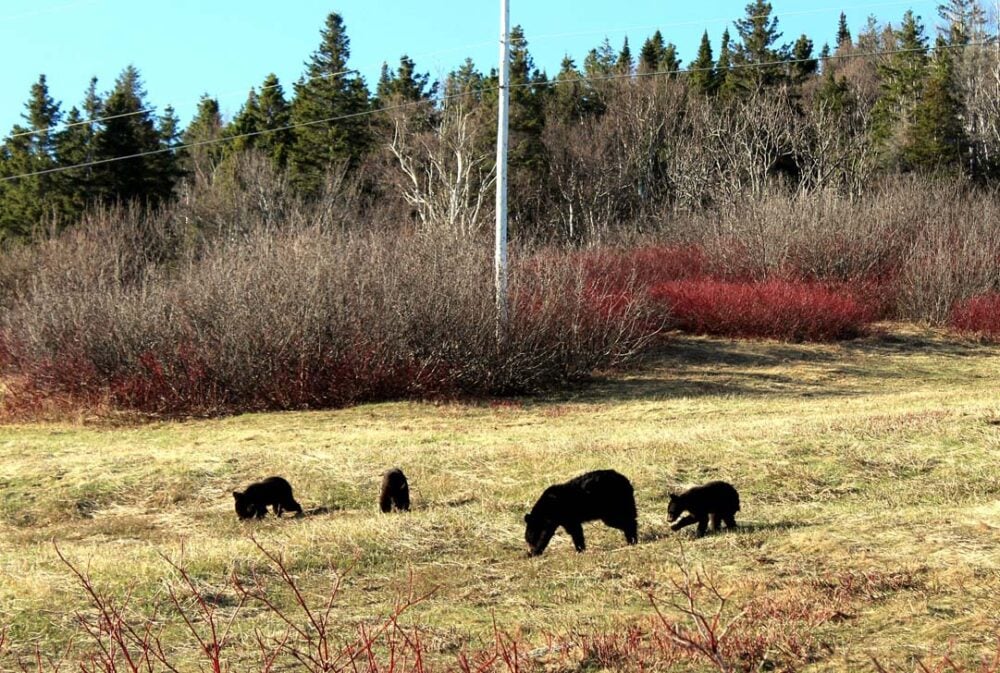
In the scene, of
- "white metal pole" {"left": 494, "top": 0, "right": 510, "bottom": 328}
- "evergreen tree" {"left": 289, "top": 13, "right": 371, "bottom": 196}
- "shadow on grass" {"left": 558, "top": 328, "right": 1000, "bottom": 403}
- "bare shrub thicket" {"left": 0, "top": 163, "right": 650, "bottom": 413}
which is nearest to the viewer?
"bare shrub thicket" {"left": 0, "top": 163, "right": 650, "bottom": 413}

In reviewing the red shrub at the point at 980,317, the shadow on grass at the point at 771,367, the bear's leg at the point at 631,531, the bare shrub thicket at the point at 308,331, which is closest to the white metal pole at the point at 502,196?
the bare shrub thicket at the point at 308,331

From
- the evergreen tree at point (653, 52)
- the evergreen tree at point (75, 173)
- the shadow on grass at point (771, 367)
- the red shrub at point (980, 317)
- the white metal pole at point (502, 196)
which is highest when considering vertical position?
the evergreen tree at point (653, 52)

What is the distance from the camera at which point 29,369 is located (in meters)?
24.2

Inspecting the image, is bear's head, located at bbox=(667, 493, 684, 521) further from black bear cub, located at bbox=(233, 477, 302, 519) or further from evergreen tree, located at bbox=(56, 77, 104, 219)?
evergreen tree, located at bbox=(56, 77, 104, 219)

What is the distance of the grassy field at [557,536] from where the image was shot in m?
6.47

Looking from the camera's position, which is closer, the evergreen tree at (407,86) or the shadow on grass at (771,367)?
the shadow on grass at (771,367)

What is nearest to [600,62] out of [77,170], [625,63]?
[625,63]

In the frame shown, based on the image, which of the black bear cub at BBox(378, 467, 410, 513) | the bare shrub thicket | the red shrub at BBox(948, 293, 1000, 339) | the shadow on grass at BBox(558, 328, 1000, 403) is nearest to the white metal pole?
the bare shrub thicket

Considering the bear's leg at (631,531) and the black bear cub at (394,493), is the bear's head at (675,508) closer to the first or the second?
the bear's leg at (631,531)

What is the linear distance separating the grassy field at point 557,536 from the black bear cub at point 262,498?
20 centimetres

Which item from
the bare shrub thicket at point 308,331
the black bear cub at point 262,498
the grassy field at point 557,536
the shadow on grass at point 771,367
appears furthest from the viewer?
the shadow on grass at point 771,367

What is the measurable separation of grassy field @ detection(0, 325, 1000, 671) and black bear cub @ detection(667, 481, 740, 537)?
0.23 metres

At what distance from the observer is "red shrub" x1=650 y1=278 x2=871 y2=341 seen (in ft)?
110

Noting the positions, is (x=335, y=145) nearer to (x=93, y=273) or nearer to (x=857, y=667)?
(x=93, y=273)
